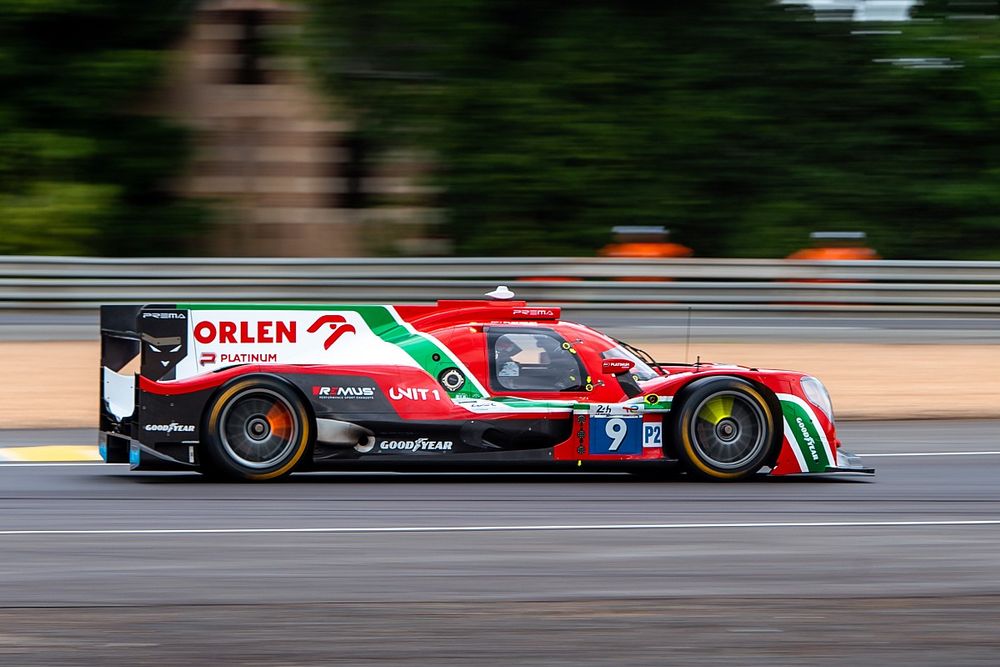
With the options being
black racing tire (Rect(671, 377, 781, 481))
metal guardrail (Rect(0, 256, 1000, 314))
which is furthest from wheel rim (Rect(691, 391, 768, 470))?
metal guardrail (Rect(0, 256, 1000, 314))

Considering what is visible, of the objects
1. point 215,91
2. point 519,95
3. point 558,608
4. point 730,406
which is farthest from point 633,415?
point 215,91

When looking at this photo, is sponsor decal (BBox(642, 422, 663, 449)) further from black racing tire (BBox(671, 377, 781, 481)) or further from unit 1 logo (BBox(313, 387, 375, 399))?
unit 1 logo (BBox(313, 387, 375, 399))

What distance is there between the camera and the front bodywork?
32.6 feet

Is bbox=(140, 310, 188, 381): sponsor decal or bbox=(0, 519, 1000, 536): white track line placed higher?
bbox=(140, 310, 188, 381): sponsor decal

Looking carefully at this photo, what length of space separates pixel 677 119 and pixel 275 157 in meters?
6.43

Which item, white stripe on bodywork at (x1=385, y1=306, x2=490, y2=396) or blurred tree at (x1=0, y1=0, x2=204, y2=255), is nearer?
white stripe on bodywork at (x1=385, y1=306, x2=490, y2=396)

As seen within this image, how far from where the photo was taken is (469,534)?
813 cm

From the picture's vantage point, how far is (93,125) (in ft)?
67.5

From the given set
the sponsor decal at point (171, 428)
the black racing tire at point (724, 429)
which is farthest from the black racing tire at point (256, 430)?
the black racing tire at point (724, 429)

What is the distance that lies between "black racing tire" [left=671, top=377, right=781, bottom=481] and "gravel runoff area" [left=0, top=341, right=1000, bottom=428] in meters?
4.13

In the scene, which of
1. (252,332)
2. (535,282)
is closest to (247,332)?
(252,332)

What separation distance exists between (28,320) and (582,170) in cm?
744

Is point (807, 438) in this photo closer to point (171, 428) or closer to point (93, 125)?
point (171, 428)

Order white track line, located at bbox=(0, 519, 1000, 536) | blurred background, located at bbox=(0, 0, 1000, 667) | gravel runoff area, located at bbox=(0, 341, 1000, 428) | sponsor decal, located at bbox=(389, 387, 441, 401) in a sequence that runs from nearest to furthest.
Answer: blurred background, located at bbox=(0, 0, 1000, 667) → white track line, located at bbox=(0, 519, 1000, 536) → sponsor decal, located at bbox=(389, 387, 441, 401) → gravel runoff area, located at bbox=(0, 341, 1000, 428)
